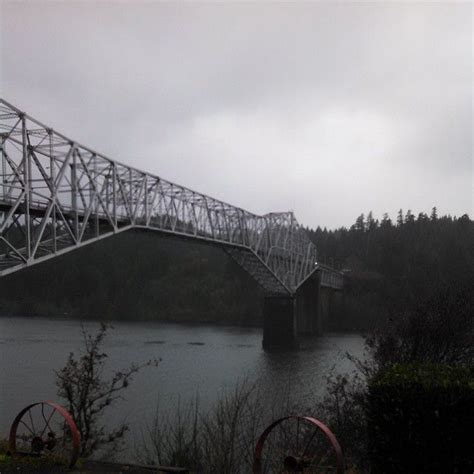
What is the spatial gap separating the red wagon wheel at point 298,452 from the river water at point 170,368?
24.9 feet

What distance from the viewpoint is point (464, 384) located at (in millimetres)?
6141

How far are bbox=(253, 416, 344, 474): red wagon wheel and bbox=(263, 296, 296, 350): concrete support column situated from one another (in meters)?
44.9

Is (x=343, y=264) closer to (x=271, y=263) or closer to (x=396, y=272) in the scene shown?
(x=396, y=272)

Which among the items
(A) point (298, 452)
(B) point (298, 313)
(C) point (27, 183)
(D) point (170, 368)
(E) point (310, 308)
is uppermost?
(C) point (27, 183)

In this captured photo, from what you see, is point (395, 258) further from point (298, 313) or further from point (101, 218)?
point (101, 218)

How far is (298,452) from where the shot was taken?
9.97m

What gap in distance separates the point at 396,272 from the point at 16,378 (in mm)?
70711

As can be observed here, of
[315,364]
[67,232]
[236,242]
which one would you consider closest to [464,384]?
[67,232]

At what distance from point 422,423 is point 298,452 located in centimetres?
416

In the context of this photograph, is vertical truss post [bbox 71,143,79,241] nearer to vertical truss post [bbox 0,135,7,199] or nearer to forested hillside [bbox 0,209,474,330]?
vertical truss post [bbox 0,135,7,199]

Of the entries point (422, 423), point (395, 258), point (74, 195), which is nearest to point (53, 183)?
point (74, 195)

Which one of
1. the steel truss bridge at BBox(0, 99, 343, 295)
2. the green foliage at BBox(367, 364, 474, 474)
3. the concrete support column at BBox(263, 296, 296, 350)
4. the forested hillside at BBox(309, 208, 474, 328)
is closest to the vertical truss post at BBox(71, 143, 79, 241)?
the steel truss bridge at BBox(0, 99, 343, 295)

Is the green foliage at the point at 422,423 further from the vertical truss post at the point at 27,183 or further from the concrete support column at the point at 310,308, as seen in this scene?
the concrete support column at the point at 310,308

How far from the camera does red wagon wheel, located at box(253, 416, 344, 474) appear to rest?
Result: 668cm
